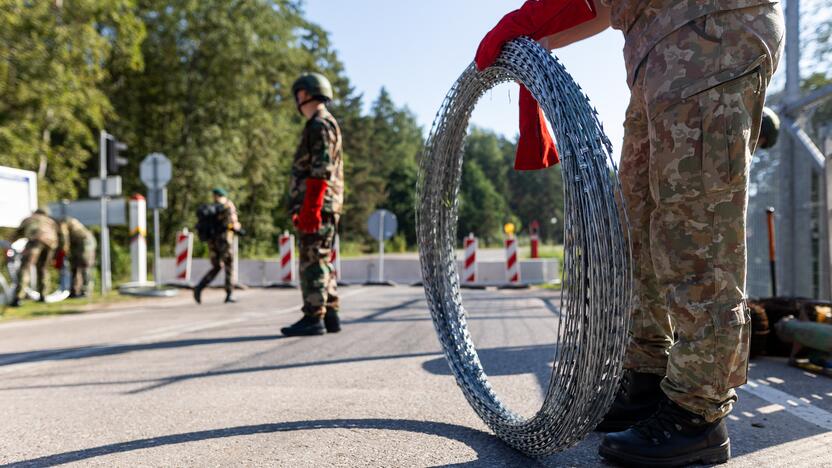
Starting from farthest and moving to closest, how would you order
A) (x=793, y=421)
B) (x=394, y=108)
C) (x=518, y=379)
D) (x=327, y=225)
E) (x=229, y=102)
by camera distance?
(x=394, y=108), (x=229, y=102), (x=327, y=225), (x=518, y=379), (x=793, y=421)

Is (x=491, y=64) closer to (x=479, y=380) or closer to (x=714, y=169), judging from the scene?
(x=714, y=169)

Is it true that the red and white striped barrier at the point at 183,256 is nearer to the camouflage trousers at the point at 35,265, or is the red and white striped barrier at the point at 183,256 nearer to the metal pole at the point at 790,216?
the camouflage trousers at the point at 35,265

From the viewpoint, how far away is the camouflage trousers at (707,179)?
1.73 meters

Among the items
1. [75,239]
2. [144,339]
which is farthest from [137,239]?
[144,339]

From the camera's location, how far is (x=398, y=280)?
1534 centimetres

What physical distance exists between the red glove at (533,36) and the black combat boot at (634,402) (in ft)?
2.91

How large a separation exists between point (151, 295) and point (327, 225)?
24.7ft

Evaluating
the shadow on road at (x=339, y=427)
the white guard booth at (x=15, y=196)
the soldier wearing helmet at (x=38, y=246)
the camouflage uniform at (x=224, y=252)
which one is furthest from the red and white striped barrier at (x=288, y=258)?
the shadow on road at (x=339, y=427)

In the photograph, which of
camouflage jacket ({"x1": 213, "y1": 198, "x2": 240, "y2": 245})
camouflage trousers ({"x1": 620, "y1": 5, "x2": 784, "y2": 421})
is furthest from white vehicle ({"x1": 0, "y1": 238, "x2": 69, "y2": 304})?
camouflage trousers ({"x1": 620, "y1": 5, "x2": 784, "y2": 421})

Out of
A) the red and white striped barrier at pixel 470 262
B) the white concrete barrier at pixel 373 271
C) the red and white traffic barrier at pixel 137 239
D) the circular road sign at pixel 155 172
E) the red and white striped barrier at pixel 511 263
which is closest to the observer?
the circular road sign at pixel 155 172

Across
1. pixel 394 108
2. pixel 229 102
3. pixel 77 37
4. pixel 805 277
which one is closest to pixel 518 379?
pixel 805 277

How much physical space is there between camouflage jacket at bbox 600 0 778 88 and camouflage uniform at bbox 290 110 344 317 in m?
3.35

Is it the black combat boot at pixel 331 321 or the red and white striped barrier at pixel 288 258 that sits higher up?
the red and white striped barrier at pixel 288 258

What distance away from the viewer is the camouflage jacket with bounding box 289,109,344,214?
5.11m
